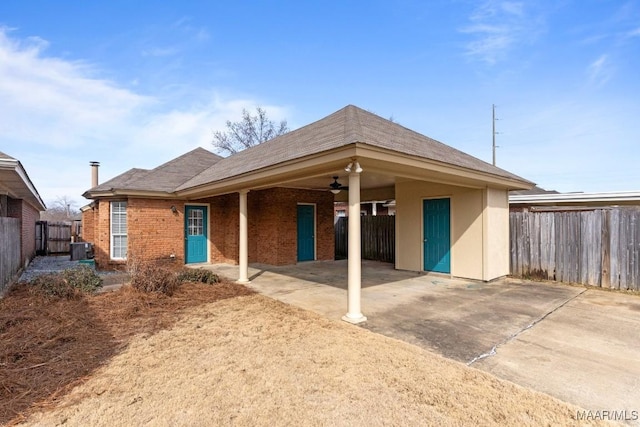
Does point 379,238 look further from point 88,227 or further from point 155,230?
point 88,227

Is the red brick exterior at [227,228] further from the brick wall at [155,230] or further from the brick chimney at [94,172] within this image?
the brick chimney at [94,172]

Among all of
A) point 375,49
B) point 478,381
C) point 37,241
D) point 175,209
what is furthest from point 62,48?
point 37,241

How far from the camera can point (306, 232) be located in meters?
12.4

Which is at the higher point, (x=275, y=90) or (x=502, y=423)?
(x=275, y=90)

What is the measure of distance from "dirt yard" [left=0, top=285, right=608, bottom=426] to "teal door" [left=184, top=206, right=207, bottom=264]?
721 centimetres

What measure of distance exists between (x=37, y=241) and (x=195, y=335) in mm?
17493

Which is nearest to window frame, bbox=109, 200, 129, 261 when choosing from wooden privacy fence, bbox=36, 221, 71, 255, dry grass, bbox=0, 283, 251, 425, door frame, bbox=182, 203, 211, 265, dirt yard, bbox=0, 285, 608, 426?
door frame, bbox=182, 203, 211, 265

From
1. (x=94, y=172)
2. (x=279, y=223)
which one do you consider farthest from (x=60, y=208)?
(x=279, y=223)

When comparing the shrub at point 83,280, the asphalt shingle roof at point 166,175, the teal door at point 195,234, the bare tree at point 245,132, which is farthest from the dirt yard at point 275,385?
the bare tree at point 245,132

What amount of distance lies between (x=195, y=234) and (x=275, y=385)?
9.95 m

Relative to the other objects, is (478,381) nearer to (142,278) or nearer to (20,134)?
(142,278)

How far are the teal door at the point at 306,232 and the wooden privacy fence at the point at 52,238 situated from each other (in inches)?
532

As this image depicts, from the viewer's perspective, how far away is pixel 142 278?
6.96m

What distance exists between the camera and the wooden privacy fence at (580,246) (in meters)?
7.51
